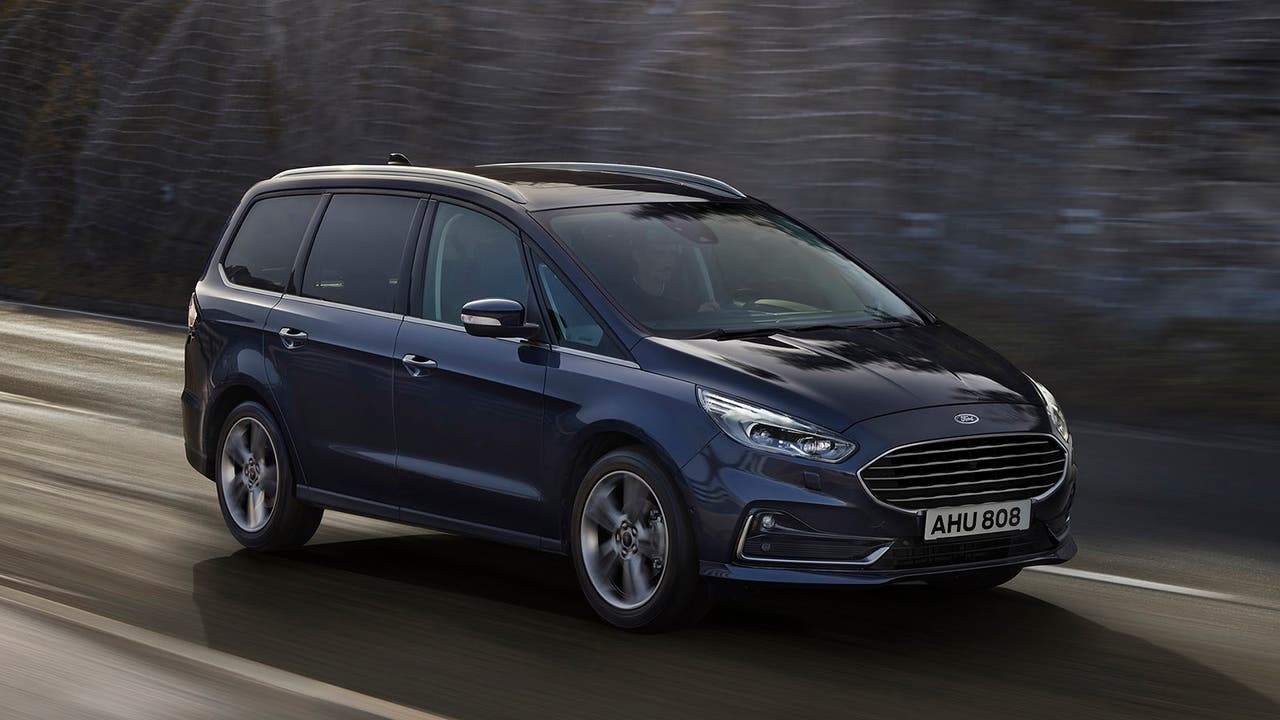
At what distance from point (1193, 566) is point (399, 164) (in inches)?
162

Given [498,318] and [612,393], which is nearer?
[612,393]

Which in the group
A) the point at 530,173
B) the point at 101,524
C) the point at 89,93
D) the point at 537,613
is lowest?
the point at 89,93

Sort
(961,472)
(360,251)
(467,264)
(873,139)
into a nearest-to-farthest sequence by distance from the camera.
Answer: (961,472)
(467,264)
(360,251)
(873,139)

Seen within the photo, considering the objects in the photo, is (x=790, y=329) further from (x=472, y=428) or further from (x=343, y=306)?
(x=343, y=306)

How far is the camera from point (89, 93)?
35250 mm

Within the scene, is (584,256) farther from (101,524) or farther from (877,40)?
(877,40)

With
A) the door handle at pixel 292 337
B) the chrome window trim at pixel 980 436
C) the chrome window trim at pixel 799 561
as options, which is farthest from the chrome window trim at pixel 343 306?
the chrome window trim at pixel 980 436

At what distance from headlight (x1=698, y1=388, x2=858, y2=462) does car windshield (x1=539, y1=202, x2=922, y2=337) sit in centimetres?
57

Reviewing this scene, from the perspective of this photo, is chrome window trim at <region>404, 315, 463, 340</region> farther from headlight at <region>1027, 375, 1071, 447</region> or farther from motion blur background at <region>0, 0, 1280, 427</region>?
motion blur background at <region>0, 0, 1280, 427</region>

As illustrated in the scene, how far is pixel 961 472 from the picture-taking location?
6.10 m

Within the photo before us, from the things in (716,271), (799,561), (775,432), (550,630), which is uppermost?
(716,271)

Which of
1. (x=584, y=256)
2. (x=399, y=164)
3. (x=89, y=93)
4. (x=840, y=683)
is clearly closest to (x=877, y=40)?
(x=399, y=164)

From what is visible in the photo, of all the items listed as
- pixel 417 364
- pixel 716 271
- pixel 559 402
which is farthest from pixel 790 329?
pixel 417 364

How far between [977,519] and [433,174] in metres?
3.02
